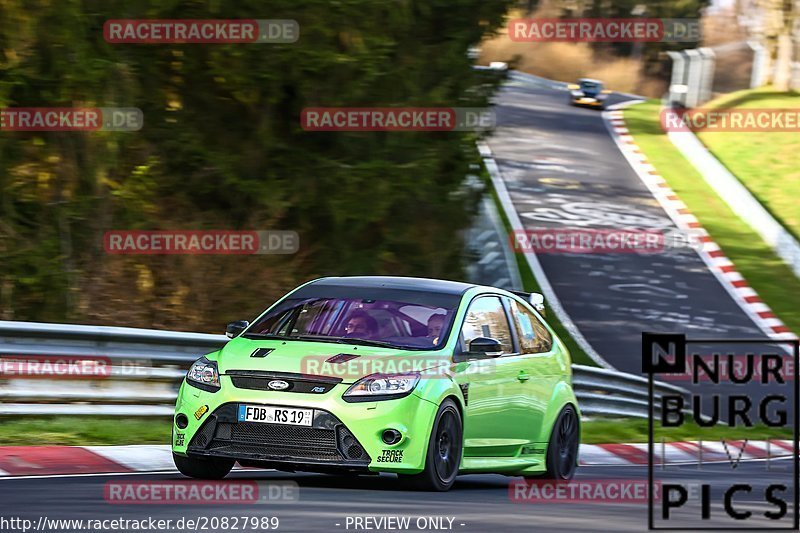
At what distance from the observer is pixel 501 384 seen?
1020cm

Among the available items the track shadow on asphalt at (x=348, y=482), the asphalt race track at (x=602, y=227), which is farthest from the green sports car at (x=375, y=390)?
the asphalt race track at (x=602, y=227)

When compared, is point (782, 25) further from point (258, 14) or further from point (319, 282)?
point (319, 282)

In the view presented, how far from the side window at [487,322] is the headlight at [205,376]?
1.68 metres

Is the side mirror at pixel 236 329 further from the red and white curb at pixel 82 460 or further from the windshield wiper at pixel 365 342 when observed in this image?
the red and white curb at pixel 82 460

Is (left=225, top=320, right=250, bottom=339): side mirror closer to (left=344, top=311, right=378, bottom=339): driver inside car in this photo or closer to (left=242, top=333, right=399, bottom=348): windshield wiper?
(left=242, top=333, right=399, bottom=348): windshield wiper

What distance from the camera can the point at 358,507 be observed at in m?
7.95

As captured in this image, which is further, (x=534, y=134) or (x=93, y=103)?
(x=534, y=134)

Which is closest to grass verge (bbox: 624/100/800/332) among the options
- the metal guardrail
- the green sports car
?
the metal guardrail

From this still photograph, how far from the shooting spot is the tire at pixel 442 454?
29.6 ft

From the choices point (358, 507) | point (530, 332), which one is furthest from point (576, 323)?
point (358, 507)

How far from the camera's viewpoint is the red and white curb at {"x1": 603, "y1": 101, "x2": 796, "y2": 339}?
28.9m

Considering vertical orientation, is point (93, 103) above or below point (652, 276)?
above

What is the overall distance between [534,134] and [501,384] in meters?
35.6

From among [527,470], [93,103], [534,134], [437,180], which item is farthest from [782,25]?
[527,470]
